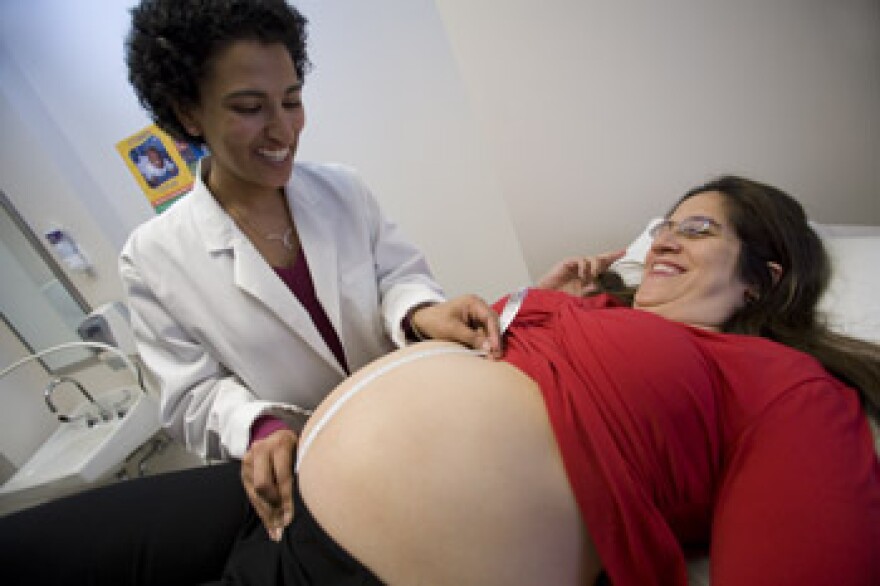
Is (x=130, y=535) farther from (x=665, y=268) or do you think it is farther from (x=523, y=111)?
(x=523, y=111)

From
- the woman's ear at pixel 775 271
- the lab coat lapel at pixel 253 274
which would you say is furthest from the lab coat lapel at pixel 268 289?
the woman's ear at pixel 775 271

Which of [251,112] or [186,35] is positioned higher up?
[186,35]

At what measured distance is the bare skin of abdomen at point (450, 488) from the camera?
1.92 ft

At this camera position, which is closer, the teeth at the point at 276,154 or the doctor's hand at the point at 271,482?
the doctor's hand at the point at 271,482

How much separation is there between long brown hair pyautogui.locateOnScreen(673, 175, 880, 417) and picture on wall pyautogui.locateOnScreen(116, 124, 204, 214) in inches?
74.3

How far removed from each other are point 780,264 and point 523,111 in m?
0.85

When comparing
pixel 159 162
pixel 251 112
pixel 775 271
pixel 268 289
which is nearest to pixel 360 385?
pixel 268 289

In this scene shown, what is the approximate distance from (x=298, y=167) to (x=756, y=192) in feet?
3.69

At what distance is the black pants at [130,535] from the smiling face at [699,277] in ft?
3.10

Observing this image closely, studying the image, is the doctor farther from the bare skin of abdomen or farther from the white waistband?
the bare skin of abdomen

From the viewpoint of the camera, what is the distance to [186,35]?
754mm

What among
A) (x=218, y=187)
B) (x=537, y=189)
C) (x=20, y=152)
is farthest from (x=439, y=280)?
(x=20, y=152)

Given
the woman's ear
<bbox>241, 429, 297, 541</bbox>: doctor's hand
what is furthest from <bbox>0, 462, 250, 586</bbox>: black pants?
the woman's ear

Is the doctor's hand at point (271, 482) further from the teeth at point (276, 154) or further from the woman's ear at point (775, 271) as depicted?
the woman's ear at point (775, 271)
